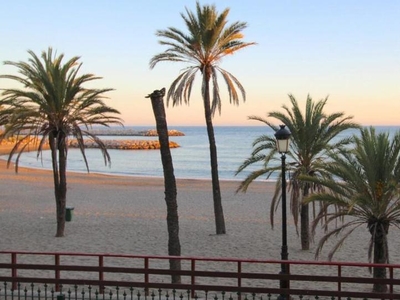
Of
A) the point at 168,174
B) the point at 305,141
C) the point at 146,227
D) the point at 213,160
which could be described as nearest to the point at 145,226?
the point at 146,227

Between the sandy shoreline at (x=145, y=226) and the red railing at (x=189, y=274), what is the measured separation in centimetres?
167

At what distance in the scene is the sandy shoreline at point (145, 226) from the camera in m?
18.3

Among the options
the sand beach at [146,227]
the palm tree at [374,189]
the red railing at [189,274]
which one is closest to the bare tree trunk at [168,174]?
the red railing at [189,274]

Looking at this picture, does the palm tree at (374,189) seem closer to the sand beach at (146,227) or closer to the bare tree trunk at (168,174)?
the bare tree trunk at (168,174)

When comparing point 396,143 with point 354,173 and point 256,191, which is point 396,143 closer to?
point 354,173

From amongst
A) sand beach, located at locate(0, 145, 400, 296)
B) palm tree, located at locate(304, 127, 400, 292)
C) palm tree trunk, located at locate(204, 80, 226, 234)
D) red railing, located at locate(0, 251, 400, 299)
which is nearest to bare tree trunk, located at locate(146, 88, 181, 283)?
red railing, located at locate(0, 251, 400, 299)

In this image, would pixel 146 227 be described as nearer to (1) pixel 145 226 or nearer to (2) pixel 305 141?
(1) pixel 145 226

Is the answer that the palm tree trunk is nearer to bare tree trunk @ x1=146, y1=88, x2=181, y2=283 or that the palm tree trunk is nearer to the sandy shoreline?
the sandy shoreline

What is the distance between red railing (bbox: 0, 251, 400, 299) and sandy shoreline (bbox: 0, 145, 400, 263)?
1.67 m

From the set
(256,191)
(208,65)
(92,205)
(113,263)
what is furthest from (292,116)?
(256,191)

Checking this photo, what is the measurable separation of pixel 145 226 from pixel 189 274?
12.9m

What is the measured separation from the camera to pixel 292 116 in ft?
61.8

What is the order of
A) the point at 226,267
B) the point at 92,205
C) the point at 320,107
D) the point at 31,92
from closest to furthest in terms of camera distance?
the point at 226,267 → the point at 320,107 → the point at 31,92 → the point at 92,205

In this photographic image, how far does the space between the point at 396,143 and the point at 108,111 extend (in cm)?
1123
